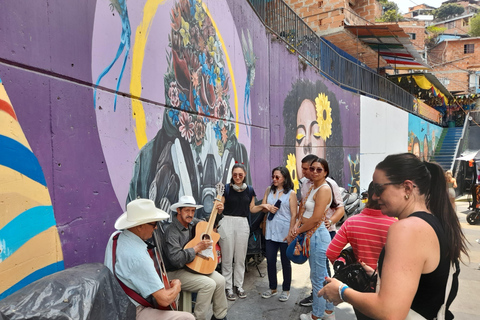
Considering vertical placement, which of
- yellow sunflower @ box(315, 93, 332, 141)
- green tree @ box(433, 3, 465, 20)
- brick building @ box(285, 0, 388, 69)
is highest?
green tree @ box(433, 3, 465, 20)

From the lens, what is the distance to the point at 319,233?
387cm

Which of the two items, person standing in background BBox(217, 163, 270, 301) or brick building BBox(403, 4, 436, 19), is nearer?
person standing in background BBox(217, 163, 270, 301)

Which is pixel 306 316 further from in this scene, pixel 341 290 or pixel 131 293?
pixel 341 290

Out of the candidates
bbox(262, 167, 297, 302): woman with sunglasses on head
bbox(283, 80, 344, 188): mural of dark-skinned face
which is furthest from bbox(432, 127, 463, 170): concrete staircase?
bbox(262, 167, 297, 302): woman with sunglasses on head

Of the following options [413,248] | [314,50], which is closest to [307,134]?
[314,50]

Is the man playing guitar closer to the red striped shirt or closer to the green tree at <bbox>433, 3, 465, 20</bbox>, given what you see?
the red striped shirt

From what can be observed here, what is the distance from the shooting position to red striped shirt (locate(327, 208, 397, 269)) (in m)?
2.67

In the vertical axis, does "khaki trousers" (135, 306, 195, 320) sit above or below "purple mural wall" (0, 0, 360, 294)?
below

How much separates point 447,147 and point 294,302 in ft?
89.3

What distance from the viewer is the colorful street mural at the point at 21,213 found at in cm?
222

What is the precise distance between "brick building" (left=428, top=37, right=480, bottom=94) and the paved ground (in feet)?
143

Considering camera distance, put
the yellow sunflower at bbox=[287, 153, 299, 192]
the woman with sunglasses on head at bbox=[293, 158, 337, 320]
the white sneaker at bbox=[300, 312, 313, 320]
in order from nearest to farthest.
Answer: the woman with sunglasses on head at bbox=[293, 158, 337, 320]
the white sneaker at bbox=[300, 312, 313, 320]
the yellow sunflower at bbox=[287, 153, 299, 192]

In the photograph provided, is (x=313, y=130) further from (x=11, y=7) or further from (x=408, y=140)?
(x=408, y=140)

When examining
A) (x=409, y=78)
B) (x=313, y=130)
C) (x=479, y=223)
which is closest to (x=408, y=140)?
(x=409, y=78)
